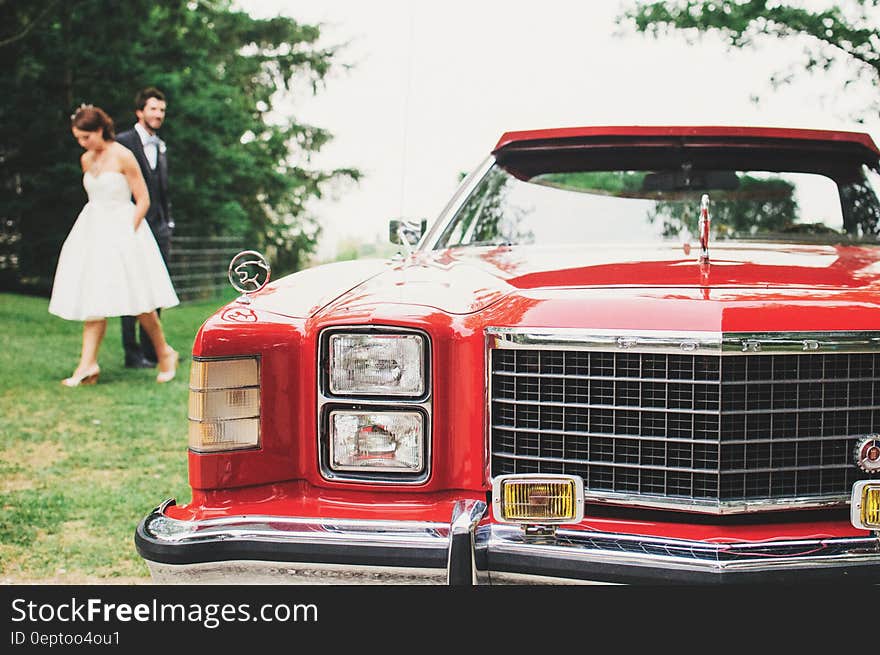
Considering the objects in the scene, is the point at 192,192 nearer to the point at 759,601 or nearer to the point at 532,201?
the point at 532,201

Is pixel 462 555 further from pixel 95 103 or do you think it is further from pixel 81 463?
pixel 95 103

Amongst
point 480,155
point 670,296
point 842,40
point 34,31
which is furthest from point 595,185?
point 34,31

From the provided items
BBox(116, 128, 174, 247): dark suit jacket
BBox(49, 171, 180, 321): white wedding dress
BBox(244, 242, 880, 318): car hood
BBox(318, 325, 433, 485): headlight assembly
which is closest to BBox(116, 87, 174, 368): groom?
BBox(116, 128, 174, 247): dark suit jacket

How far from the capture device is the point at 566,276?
2.32 meters

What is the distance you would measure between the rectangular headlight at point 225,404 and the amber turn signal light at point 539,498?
2.06 feet

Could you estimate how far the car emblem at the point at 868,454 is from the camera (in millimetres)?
2076

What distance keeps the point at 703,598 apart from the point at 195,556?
1.10 meters

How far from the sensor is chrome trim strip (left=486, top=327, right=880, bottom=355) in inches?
76.9

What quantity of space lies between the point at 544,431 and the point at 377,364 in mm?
411

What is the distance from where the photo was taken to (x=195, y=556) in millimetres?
2084

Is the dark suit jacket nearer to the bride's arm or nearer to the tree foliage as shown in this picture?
the bride's arm

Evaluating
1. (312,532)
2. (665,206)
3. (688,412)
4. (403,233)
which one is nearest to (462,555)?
(312,532)

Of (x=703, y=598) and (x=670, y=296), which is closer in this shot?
(x=703, y=598)

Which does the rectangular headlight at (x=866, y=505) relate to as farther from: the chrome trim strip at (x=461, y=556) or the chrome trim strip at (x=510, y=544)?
the chrome trim strip at (x=461, y=556)
